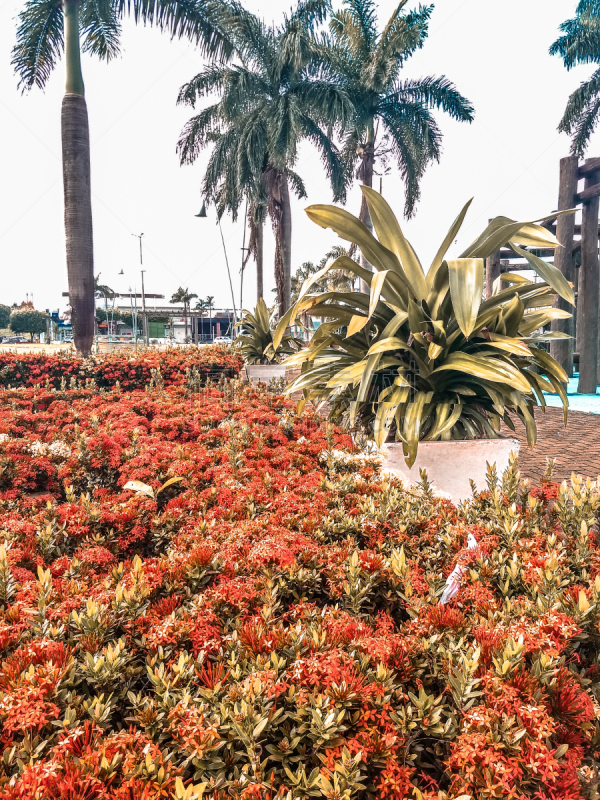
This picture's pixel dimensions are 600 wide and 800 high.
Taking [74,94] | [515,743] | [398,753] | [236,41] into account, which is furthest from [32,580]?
[236,41]

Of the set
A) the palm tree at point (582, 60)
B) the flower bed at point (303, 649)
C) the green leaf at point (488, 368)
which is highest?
the palm tree at point (582, 60)

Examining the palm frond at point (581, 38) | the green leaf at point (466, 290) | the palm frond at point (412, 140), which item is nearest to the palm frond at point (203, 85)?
the palm frond at point (412, 140)

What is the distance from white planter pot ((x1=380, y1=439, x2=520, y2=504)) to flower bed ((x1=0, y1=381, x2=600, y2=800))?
43 cm

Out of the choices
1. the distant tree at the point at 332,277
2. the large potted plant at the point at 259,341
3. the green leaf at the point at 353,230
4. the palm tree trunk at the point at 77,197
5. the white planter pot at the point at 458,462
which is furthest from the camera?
the distant tree at the point at 332,277

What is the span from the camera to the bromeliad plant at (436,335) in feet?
8.62

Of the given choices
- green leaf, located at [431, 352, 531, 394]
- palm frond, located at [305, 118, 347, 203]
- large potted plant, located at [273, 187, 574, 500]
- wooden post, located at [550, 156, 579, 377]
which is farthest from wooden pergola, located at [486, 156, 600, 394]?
palm frond, located at [305, 118, 347, 203]

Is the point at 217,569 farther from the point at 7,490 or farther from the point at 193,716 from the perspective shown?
the point at 7,490

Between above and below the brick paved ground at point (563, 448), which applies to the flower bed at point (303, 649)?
above

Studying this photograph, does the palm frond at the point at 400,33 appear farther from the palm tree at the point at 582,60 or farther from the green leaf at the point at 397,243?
the green leaf at the point at 397,243

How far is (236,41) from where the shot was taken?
16734 millimetres

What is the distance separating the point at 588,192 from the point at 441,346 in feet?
28.4

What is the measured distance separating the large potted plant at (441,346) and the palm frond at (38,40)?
1325 centimetres

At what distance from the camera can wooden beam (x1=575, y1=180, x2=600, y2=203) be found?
29.3ft

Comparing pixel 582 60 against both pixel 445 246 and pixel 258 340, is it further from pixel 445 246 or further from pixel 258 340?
pixel 445 246
